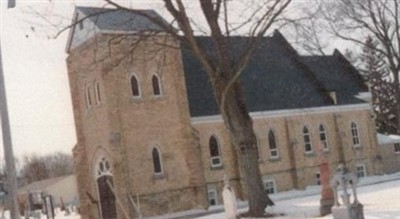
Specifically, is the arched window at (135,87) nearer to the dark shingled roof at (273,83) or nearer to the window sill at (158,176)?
the dark shingled roof at (273,83)

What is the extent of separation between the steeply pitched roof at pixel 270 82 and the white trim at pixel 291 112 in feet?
0.98

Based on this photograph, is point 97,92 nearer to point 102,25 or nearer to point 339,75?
point 102,25

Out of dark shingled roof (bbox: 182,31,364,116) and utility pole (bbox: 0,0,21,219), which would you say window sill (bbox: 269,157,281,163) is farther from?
utility pole (bbox: 0,0,21,219)

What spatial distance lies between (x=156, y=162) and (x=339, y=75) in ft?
66.5

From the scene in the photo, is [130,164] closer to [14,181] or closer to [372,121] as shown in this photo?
[14,181]

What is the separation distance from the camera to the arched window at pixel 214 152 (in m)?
38.9

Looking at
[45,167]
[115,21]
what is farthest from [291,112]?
[45,167]

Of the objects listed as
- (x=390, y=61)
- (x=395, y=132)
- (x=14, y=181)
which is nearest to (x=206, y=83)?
(x=390, y=61)

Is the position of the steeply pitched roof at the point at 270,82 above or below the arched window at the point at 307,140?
above

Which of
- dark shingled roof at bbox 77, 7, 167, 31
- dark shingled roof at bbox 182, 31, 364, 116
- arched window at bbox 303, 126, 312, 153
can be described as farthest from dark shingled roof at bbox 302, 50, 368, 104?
dark shingled roof at bbox 77, 7, 167, 31

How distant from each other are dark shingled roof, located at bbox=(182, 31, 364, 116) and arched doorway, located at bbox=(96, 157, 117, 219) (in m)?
5.74

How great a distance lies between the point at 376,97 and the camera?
78875 mm

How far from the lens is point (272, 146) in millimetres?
42594

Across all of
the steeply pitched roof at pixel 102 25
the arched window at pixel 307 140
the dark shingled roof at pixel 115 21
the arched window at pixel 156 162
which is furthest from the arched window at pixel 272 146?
the dark shingled roof at pixel 115 21
